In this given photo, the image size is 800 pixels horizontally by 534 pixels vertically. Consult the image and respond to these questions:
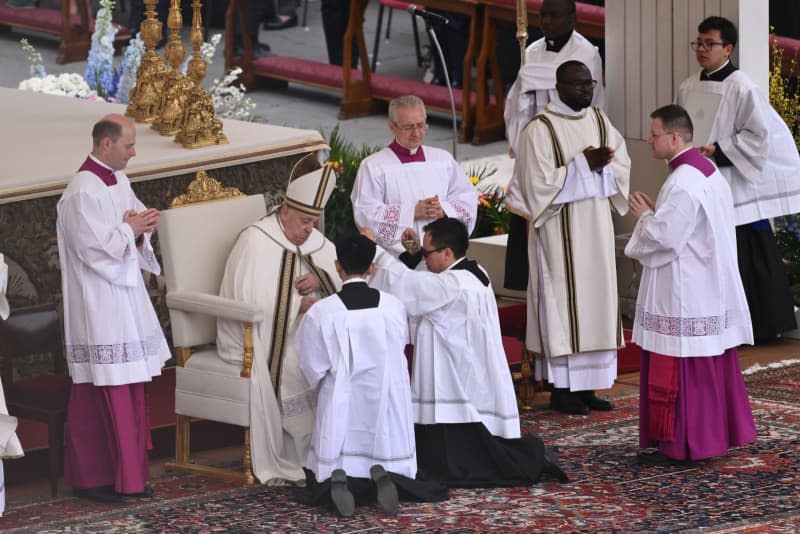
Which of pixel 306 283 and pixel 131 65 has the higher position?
pixel 131 65

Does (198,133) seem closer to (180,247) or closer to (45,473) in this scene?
(180,247)

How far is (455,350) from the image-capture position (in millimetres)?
A: 6699

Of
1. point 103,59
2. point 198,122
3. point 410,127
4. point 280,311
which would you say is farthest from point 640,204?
point 103,59

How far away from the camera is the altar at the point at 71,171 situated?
734 cm

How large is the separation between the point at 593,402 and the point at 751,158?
61.1 inches

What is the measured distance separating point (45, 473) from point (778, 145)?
393cm

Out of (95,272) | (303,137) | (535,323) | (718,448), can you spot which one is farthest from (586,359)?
(95,272)

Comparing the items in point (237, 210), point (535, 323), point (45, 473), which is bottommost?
point (45, 473)

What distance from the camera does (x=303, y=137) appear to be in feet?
Answer: 26.0

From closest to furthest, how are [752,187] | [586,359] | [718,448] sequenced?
[718,448], [586,359], [752,187]

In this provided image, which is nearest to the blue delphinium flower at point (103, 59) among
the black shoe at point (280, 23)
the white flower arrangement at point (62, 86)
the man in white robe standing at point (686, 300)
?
the white flower arrangement at point (62, 86)

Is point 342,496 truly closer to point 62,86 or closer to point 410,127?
point 410,127

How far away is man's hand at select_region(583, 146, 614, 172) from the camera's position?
759 cm

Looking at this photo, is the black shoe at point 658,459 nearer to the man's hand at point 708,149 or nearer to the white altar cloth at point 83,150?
the man's hand at point 708,149
